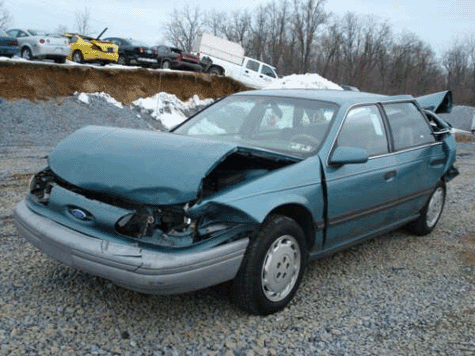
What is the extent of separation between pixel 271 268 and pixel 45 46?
17.6 m

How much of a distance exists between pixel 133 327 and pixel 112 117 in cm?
1374

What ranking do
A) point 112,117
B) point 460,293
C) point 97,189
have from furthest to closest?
point 112,117, point 460,293, point 97,189

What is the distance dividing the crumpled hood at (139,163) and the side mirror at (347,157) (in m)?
0.88

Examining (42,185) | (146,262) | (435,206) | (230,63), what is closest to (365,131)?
(435,206)

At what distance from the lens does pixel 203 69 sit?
27250mm

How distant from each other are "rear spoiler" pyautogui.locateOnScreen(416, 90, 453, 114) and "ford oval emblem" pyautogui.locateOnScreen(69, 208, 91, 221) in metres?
4.82

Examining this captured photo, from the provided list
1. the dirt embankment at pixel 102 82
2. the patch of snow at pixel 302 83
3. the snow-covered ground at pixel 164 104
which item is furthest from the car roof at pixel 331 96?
the patch of snow at pixel 302 83

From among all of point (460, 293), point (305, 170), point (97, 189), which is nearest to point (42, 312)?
point (97, 189)

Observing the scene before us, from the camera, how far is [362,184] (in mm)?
4191

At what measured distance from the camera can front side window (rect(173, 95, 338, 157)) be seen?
4164 millimetres

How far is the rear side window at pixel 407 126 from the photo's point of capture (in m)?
4.92

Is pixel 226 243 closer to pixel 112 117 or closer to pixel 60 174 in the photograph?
pixel 60 174

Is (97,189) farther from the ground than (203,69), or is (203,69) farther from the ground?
(97,189)

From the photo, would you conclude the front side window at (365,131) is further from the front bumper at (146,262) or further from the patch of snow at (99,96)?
the patch of snow at (99,96)
